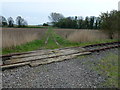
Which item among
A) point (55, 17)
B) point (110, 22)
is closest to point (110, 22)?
point (110, 22)

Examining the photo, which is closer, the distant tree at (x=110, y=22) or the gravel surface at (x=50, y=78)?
the gravel surface at (x=50, y=78)

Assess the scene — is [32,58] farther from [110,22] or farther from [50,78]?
[110,22]

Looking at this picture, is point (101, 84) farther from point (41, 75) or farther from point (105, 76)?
point (41, 75)

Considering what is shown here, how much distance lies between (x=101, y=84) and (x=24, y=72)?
229 cm

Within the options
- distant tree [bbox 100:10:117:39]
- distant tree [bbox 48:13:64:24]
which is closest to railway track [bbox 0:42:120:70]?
distant tree [bbox 100:10:117:39]

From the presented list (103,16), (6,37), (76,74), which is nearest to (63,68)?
(76,74)

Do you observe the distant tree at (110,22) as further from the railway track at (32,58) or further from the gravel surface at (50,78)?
the gravel surface at (50,78)

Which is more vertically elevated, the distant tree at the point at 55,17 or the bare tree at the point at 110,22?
the distant tree at the point at 55,17

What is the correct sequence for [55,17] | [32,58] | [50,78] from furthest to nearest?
[55,17] < [32,58] < [50,78]

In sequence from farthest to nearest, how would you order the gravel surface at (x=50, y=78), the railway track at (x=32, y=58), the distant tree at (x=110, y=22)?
1. the distant tree at (x=110, y=22)
2. the railway track at (x=32, y=58)
3. the gravel surface at (x=50, y=78)

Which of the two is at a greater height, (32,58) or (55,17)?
(55,17)

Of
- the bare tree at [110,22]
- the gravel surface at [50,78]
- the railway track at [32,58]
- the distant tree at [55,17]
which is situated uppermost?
the distant tree at [55,17]

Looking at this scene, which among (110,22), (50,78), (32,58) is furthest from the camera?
(110,22)

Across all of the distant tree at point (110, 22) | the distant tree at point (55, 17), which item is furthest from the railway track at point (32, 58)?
the distant tree at point (55, 17)
